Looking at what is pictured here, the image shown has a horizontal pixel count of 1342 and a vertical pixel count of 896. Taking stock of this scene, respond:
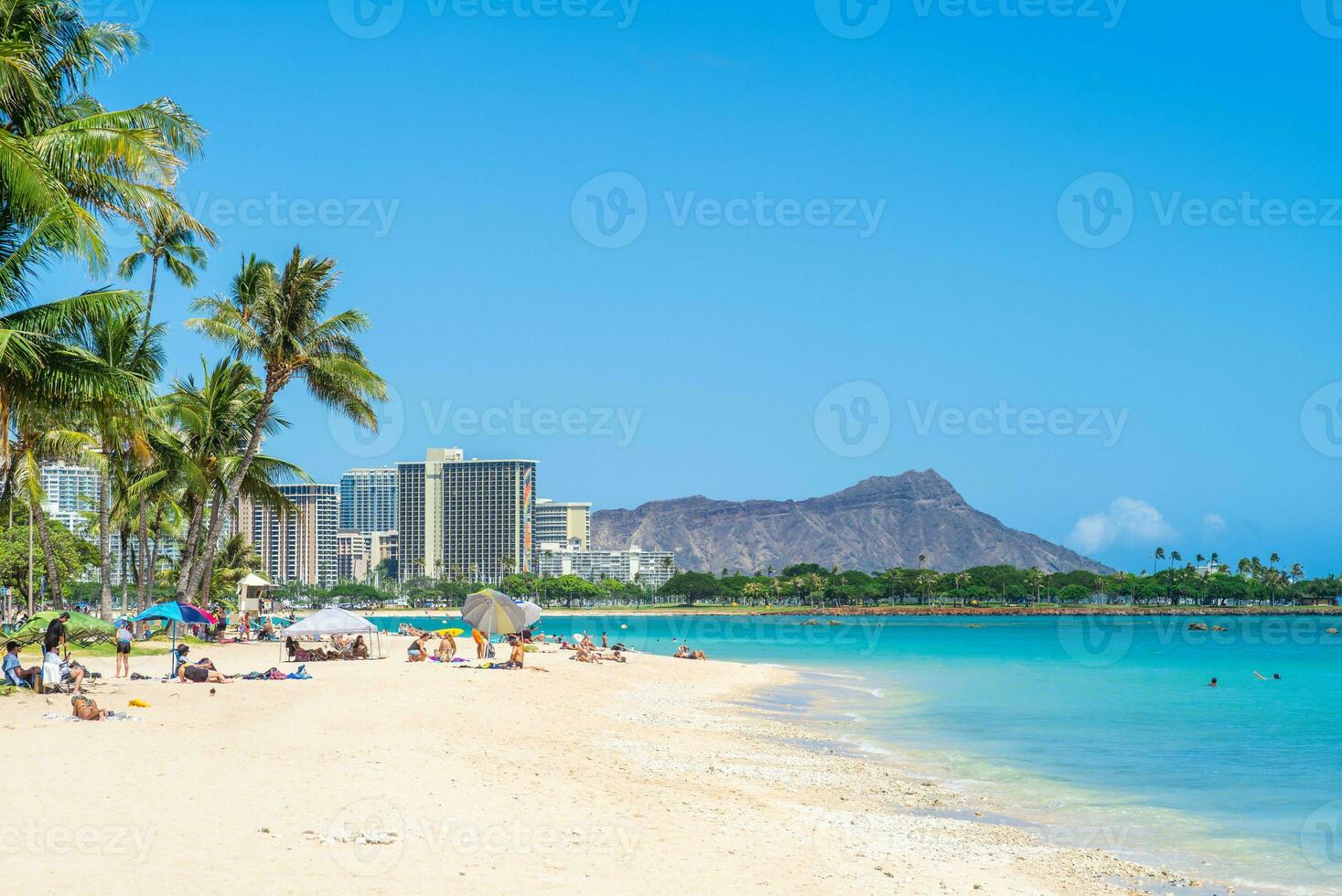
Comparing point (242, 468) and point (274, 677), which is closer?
point (274, 677)

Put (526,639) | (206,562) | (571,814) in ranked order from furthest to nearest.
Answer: (526,639)
(206,562)
(571,814)

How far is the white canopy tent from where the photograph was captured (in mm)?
25719

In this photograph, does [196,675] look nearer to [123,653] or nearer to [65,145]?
[123,653]

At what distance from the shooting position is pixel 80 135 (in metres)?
15.0

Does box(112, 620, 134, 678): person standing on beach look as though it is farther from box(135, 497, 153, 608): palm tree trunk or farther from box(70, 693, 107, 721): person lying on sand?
box(135, 497, 153, 608): palm tree trunk

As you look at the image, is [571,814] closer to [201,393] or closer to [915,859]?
[915,859]

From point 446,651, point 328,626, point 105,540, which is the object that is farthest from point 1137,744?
point 105,540

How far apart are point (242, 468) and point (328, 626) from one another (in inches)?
301

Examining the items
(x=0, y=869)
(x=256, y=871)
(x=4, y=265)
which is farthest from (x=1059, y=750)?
(x=4, y=265)

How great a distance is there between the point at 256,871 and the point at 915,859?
20.5 ft

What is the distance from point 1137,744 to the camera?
2245 centimetres

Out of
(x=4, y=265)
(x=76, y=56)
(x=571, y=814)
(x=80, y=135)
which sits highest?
A: (x=76, y=56)

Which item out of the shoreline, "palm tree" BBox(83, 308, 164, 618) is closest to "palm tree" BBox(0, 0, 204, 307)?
"palm tree" BBox(83, 308, 164, 618)

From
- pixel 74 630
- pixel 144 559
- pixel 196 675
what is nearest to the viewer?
pixel 196 675
